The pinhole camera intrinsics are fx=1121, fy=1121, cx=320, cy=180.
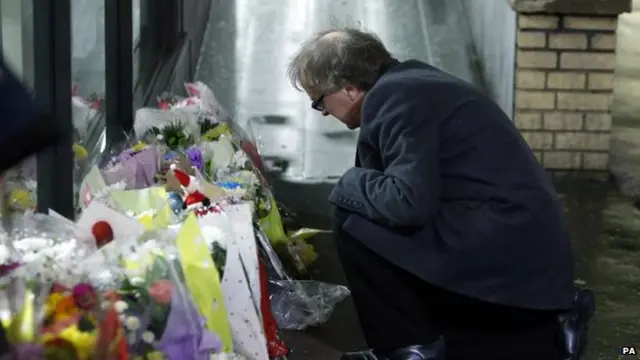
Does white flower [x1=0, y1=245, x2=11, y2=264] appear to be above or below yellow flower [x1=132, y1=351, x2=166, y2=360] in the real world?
above

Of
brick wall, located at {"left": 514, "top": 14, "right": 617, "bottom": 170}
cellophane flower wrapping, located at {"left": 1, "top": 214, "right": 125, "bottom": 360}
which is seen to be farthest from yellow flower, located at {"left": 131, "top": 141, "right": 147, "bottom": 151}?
brick wall, located at {"left": 514, "top": 14, "right": 617, "bottom": 170}

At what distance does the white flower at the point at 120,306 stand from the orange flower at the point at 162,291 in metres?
0.09

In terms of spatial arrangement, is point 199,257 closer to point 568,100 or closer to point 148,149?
point 148,149

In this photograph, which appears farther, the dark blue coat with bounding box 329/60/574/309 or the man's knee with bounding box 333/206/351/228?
the man's knee with bounding box 333/206/351/228

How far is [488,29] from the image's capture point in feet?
24.3

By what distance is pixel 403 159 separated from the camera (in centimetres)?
286

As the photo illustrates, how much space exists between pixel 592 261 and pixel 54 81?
8.09 ft

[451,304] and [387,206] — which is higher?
[387,206]

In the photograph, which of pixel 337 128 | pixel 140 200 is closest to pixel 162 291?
pixel 140 200

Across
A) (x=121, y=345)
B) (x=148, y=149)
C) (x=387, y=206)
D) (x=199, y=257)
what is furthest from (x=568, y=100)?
(x=121, y=345)

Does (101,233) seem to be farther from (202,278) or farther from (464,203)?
(464,203)

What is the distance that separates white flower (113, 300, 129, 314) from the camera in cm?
215

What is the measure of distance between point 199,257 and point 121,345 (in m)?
0.52

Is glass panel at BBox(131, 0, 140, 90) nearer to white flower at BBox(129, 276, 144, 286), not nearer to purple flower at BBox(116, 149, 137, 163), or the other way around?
purple flower at BBox(116, 149, 137, 163)
